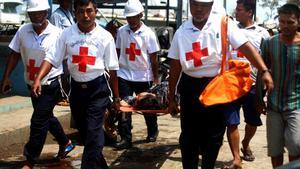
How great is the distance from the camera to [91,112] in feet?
15.6

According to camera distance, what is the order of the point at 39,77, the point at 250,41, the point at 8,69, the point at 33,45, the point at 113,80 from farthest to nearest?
the point at 250,41 → the point at 8,69 → the point at 33,45 → the point at 113,80 → the point at 39,77

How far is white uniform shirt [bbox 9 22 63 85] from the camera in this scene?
5305mm

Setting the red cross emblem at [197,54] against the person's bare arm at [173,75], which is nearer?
the red cross emblem at [197,54]

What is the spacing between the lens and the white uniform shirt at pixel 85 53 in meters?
4.74

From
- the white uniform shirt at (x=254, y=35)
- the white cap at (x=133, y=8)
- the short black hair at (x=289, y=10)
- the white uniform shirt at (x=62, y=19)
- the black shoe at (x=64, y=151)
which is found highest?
the short black hair at (x=289, y=10)

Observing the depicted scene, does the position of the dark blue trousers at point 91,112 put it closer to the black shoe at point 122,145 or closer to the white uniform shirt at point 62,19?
the black shoe at point 122,145

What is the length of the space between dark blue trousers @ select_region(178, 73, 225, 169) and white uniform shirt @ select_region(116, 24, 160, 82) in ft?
6.64

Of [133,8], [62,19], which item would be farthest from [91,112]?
[62,19]

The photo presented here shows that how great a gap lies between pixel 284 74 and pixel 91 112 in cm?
177

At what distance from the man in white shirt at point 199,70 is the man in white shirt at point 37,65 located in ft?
4.78

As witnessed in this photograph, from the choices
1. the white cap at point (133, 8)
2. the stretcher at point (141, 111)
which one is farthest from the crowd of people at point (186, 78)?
the white cap at point (133, 8)

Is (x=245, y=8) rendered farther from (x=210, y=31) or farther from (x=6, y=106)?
(x=6, y=106)

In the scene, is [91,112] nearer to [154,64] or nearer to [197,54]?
[197,54]

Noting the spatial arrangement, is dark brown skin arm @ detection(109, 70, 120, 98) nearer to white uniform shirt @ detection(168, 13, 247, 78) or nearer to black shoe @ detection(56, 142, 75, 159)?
white uniform shirt @ detection(168, 13, 247, 78)
